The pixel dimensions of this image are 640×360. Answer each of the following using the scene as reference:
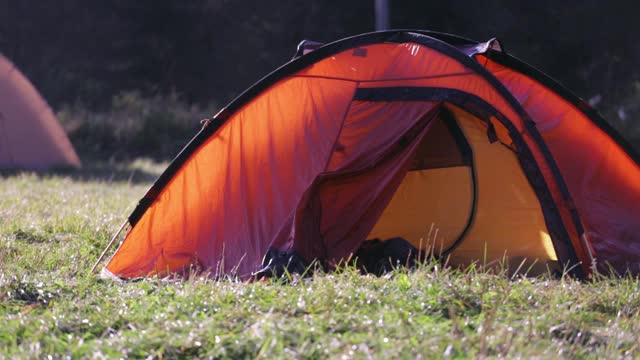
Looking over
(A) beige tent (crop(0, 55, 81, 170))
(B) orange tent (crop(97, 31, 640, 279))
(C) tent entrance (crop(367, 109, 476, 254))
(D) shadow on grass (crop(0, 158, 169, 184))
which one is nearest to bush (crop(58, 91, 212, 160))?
(D) shadow on grass (crop(0, 158, 169, 184))

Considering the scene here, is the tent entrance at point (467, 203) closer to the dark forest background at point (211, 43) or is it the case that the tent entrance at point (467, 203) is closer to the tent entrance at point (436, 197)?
the tent entrance at point (436, 197)

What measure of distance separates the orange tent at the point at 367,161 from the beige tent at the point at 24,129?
9.37 meters

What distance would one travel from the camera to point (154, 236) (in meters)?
6.31

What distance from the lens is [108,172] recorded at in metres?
15.1

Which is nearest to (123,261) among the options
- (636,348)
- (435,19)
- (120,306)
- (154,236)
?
(154,236)

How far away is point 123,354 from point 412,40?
10.3 feet

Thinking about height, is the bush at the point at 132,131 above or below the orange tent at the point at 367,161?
below

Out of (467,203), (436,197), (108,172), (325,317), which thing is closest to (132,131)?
(108,172)

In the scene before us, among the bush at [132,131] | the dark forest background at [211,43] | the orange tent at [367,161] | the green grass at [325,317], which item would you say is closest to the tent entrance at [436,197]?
the orange tent at [367,161]

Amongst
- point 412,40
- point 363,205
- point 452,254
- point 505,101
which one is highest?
point 412,40

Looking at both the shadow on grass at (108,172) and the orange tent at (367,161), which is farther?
the shadow on grass at (108,172)

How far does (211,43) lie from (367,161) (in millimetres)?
19917

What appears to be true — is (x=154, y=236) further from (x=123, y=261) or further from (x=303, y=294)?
(x=303, y=294)

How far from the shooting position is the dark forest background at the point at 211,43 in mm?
23672
